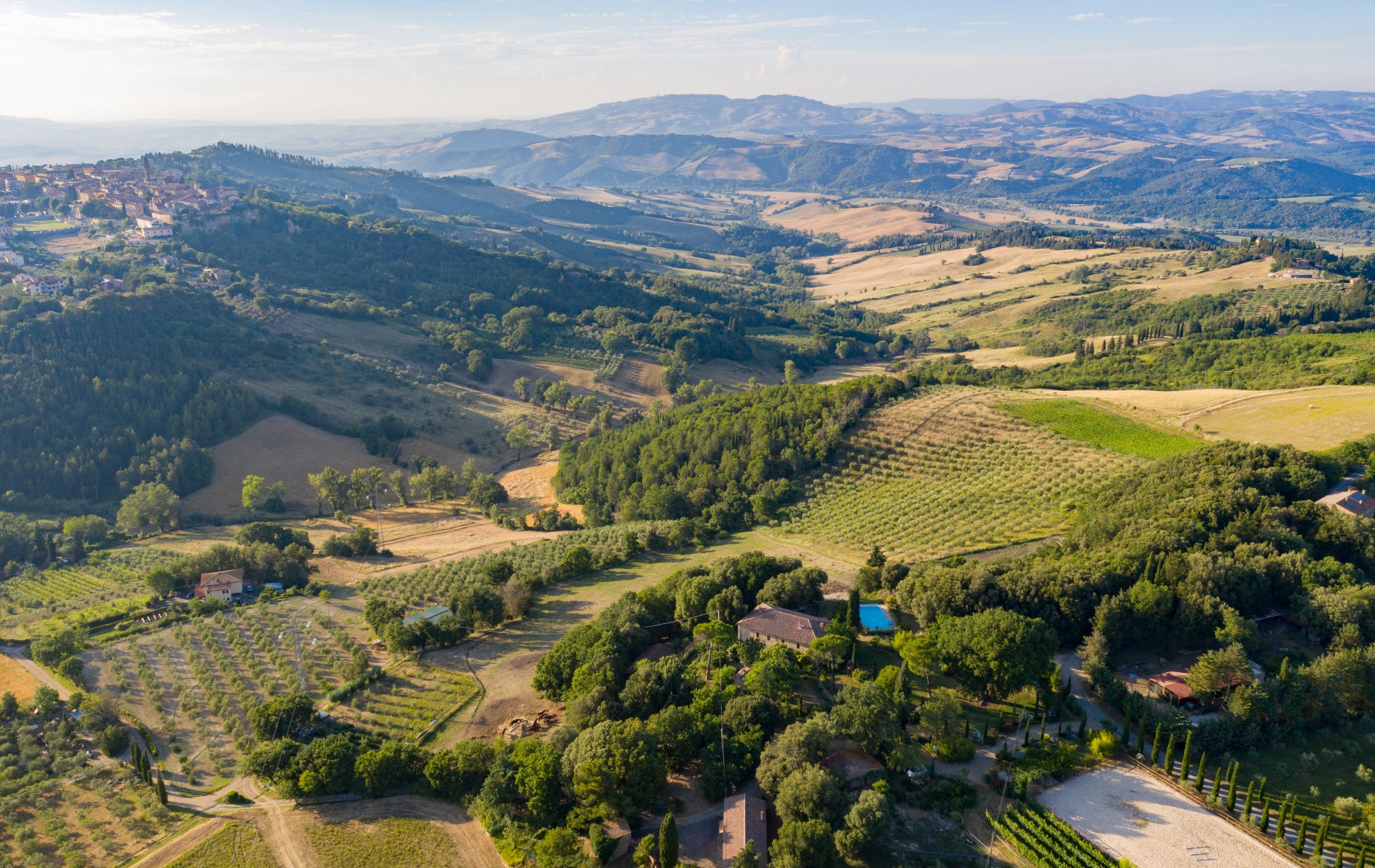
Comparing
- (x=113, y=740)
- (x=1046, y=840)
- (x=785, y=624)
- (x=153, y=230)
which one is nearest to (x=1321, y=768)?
(x=1046, y=840)

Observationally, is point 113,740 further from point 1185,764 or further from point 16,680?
point 1185,764

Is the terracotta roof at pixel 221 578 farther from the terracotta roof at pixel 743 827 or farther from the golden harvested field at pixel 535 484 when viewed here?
the terracotta roof at pixel 743 827

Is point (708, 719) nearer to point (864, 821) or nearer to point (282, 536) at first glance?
point (864, 821)

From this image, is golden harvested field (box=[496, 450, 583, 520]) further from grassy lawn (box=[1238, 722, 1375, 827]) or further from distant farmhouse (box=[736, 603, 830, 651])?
grassy lawn (box=[1238, 722, 1375, 827])

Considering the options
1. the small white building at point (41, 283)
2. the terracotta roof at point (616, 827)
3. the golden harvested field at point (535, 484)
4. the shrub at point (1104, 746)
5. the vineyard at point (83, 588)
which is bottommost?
the golden harvested field at point (535, 484)

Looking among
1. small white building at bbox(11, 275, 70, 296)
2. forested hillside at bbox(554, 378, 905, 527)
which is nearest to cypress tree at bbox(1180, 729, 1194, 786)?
forested hillside at bbox(554, 378, 905, 527)

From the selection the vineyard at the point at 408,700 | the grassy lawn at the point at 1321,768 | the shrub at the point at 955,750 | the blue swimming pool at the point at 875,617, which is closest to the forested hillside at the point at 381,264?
the vineyard at the point at 408,700
